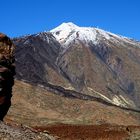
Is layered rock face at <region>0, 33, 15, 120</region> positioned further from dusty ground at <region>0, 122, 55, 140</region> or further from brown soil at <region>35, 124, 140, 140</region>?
brown soil at <region>35, 124, 140, 140</region>

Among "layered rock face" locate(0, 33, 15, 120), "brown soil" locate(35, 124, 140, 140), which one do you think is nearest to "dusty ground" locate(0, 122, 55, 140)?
"layered rock face" locate(0, 33, 15, 120)

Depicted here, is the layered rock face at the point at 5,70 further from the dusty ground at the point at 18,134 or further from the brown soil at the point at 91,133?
the brown soil at the point at 91,133

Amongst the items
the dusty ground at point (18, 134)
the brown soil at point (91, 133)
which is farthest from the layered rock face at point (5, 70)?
the brown soil at point (91, 133)

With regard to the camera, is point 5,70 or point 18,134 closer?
point 18,134

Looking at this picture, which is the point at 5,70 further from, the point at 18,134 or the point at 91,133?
the point at 91,133

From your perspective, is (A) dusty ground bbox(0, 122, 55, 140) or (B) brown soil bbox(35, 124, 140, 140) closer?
(A) dusty ground bbox(0, 122, 55, 140)

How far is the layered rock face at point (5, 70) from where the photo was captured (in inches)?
1168

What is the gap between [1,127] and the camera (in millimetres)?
27047

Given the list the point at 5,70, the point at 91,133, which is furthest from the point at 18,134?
the point at 91,133

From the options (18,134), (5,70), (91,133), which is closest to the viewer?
(18,134)

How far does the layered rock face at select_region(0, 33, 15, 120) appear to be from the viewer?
29672 millimetres

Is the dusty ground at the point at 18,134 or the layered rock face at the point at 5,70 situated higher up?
the layered rock face at the point at 5,70

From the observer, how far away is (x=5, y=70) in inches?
1173

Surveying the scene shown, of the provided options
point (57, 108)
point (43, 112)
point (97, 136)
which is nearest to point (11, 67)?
point (97, 136)
